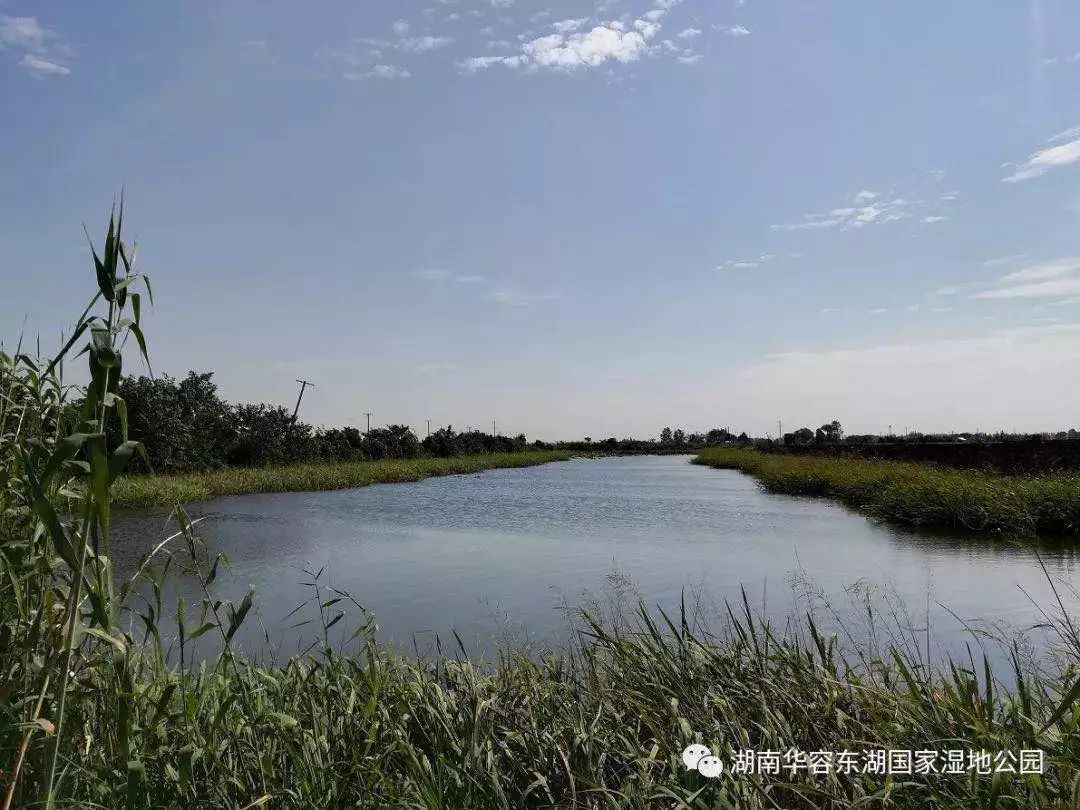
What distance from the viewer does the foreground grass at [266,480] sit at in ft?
54.5

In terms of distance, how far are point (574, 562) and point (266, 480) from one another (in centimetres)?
1625

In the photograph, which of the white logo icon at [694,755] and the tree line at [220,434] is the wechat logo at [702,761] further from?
the tree line at [220,434]

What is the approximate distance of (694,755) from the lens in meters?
2.34

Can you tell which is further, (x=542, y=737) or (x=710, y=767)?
(x=542, y=737)

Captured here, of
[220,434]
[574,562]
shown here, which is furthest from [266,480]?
[574,562]

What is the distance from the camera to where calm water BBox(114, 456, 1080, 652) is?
254 inches

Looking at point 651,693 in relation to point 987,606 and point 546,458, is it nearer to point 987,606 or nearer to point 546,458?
point 987,606

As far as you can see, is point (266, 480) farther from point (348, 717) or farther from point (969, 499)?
point (348, 717)

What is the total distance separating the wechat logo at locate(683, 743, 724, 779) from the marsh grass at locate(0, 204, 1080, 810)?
0.04 m

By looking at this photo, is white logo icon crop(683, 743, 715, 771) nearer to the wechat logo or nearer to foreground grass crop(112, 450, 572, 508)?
the wechat logo

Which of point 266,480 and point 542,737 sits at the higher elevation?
point 542,737

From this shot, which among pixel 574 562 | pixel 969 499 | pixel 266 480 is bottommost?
pixel 574 562

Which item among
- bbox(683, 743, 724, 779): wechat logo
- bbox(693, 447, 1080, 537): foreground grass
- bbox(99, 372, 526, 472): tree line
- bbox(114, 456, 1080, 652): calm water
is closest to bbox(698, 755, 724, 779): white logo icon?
bbox(683, 743, 724, 779): wechat logo

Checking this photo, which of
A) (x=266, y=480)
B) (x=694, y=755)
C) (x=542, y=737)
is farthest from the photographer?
(x=266, y=480)
